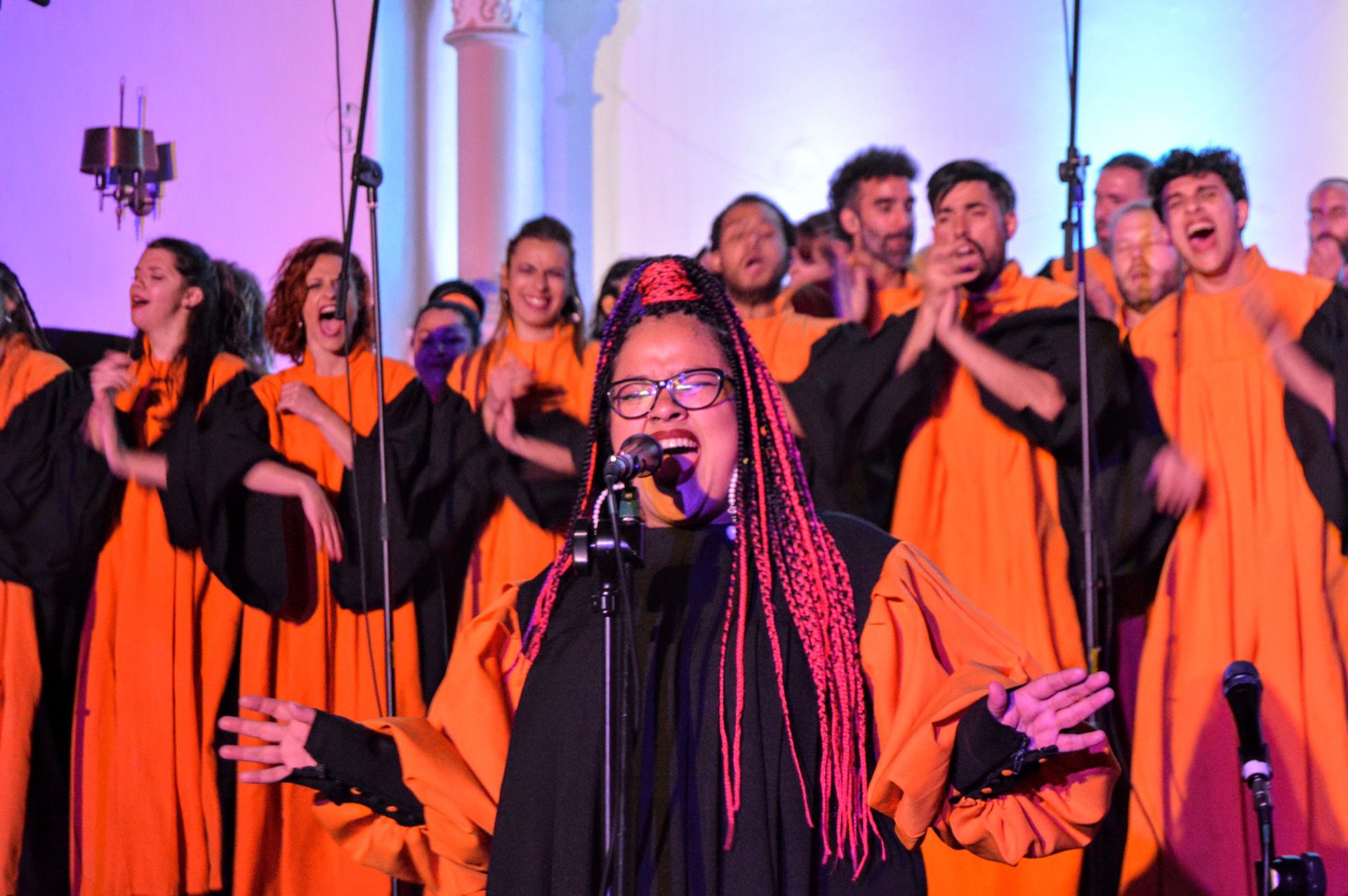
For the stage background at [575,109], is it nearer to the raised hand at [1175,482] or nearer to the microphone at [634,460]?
the raised hand at [1175,482]

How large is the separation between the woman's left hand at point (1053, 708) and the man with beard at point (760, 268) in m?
2.95

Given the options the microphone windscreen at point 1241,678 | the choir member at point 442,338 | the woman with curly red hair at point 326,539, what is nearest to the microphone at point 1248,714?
the microphone windscreen at point 1241,678

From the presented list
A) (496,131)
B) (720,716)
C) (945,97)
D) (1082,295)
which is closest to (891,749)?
(720,716)

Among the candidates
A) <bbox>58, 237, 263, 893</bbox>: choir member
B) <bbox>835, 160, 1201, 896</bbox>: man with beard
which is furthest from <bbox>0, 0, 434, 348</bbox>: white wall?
<bbox>835, 160, 1201, 896</bbox>: man with beard

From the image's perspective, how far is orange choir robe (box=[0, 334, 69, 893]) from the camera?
16.6ft

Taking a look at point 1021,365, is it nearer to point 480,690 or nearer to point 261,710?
point 480,690

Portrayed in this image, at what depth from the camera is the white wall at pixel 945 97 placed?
559 cm

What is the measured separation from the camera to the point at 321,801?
7.24 ft

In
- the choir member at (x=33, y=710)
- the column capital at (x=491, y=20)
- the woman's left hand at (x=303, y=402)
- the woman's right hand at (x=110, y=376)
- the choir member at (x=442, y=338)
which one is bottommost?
the choir member at (x=33, y=710)

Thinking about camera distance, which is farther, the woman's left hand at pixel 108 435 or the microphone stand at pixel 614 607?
the woman's left hand at pixel 108 435

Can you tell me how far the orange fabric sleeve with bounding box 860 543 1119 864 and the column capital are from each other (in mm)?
4828

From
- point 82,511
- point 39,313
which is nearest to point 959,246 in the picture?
point 82,511

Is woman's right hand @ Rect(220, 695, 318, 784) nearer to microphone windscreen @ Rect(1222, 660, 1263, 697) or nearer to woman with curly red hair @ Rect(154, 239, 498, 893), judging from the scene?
microphone windscreen @ Rect(1222, 660, 1263, 697)

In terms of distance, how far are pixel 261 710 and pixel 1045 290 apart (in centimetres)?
316
